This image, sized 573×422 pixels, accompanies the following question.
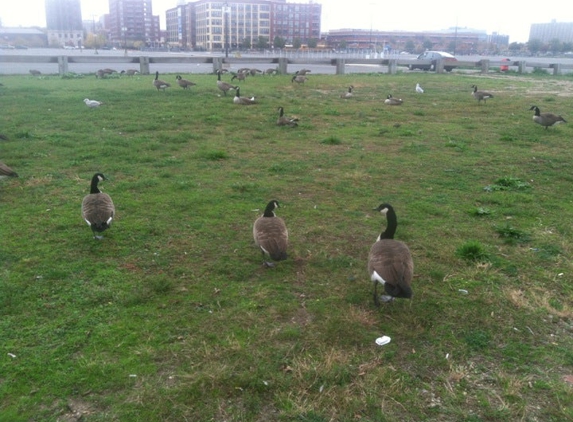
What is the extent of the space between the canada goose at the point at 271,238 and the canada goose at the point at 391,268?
1.16m

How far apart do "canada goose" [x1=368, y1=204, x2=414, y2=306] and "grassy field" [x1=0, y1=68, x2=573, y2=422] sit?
0.40 metres

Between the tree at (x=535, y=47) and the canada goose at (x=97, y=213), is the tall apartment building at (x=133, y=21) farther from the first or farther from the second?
the canada goose at (x=97, y=213)

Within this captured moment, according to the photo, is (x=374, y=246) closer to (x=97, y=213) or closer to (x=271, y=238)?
(x=271, y=238)

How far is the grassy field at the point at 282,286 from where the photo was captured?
404 cm

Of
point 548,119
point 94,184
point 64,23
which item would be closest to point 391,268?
point 94,184


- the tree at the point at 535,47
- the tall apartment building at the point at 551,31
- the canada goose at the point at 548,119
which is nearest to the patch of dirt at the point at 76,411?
the canada goose at the point at 548,119

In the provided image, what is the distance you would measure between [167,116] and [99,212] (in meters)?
10.5

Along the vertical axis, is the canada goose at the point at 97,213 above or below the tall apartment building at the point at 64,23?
below

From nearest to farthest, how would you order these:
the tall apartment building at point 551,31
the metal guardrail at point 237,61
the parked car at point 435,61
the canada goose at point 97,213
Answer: the canada goose at point 97,213
the metal guardrail at point 237,61
the parked car at point 435,61
the tall apartment building at point 551,31

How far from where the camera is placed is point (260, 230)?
6.34 meters

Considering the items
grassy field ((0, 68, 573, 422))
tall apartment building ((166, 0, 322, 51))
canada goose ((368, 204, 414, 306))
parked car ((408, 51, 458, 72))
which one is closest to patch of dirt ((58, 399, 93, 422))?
grassy field ((0, 68, 573, 422))

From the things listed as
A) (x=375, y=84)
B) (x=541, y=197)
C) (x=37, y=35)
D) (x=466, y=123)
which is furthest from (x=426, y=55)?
(x=37, y=35)

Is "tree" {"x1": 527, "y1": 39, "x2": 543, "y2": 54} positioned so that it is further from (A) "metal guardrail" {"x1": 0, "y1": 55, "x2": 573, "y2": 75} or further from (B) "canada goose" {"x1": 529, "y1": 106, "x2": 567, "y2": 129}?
(B) "canada goose" {"x1": 529, "y1": 106, "x2": 567, "y2": 129}

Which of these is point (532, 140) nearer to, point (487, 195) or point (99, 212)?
point (487, 195)
